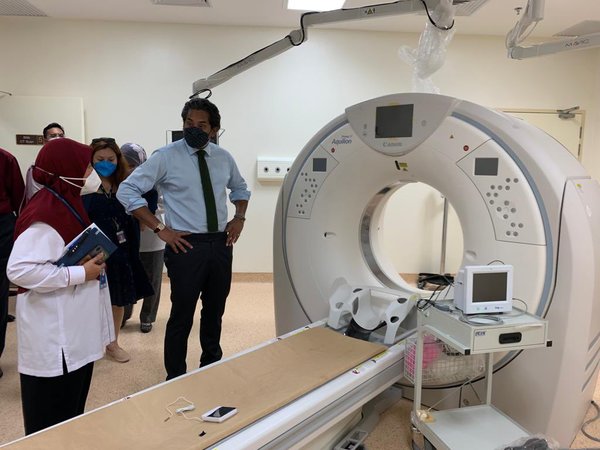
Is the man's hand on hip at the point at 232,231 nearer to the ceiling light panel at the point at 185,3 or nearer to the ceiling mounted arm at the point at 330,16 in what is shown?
the ceiling mounted arm at the point at 330,16

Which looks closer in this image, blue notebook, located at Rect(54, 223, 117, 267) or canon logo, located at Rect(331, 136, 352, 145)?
blue notebook, located at Rect(54, 223, 117, 267)

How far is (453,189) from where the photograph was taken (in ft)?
5.65

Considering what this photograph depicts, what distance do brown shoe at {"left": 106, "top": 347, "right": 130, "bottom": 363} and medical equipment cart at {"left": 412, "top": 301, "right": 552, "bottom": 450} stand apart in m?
1.61

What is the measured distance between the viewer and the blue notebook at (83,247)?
1335 mm

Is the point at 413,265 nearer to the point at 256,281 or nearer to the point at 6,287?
the point at 256,281

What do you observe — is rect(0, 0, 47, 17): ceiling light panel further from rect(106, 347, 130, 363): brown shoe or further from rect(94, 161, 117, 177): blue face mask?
rect(106, 347, 130, 363): brown shoe

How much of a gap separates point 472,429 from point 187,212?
1327 mm

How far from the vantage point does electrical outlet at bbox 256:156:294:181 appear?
393cm

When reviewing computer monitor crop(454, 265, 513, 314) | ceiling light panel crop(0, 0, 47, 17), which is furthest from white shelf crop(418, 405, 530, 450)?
ceiling light panel crop(0, 0, 47, 17)

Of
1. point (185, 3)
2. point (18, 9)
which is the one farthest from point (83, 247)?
point (18, 9)

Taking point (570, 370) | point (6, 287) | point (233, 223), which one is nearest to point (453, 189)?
point (570, 370)

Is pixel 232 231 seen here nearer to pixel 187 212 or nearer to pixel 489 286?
pixel 187 212

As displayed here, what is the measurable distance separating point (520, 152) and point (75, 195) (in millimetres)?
1431

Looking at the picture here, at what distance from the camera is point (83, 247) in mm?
1356
